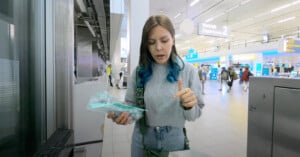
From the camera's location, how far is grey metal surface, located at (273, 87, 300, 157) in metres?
1.74

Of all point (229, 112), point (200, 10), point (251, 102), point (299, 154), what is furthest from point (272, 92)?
point (200, 10)

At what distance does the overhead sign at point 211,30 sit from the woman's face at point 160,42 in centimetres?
813

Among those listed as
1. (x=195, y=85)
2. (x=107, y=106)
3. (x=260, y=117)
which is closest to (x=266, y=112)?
(x=260, y=117)

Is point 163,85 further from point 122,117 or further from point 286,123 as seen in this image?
point 286,123

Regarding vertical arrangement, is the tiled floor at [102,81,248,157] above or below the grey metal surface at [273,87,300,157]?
below

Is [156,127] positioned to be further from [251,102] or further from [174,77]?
[251,102]

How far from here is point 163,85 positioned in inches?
42.3

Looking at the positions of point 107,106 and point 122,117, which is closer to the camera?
point 107,106

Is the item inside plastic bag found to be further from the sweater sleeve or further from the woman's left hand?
the sweater sleeve

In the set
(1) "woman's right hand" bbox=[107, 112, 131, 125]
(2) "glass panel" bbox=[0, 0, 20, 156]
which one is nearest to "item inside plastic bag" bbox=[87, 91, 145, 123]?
(1) "woman's right hand" bbox=[107, 112, 131, 125]

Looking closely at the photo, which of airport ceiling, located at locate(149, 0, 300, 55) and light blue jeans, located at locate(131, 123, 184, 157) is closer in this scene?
light blue jeans, located at locate(131, 123, 184, 157)

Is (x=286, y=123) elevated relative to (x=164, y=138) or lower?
lower

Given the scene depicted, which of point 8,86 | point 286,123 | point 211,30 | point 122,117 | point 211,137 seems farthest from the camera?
point 211,30

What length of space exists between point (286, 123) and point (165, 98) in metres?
1.50
